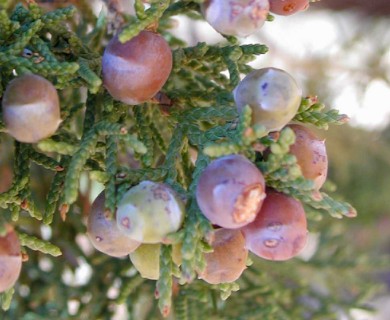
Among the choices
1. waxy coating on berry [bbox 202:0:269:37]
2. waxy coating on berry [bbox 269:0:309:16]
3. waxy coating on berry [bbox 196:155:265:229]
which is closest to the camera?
waxy coating on berry [bbox 196:155:265:229]

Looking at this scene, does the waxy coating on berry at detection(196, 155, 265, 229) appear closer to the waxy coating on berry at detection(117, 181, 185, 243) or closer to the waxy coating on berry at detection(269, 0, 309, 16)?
the waxy coating on berry at detection(117, 181, 185, 243)

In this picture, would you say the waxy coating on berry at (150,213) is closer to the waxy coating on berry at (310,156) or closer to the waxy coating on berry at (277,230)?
the waxy coating on berry at (277,230)

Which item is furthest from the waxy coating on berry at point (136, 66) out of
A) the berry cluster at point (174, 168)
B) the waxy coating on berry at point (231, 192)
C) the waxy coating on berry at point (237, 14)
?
the waxy coating on berry at point (231, 192)

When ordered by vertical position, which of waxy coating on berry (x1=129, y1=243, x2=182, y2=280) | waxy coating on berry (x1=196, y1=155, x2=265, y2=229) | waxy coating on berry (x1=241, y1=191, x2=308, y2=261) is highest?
waxy coating on berry (x1=196, y1=155, x2=265, y2=229)

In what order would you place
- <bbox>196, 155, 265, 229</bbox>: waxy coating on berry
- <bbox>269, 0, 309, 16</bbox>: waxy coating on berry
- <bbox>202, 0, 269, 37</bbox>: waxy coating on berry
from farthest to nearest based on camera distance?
<bbox>269, 0, 309, 16</bbox>: waxy coating on berry, <bbox>202, 0, 269, 37</bbox>: waxy coating on berry, <bbox>196, 155, 265, 229</bbox>: waxy coating on berry

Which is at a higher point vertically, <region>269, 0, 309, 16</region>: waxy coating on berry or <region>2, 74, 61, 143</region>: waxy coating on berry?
<region>269, 0, 309, 16</region>: waxy coating on berry

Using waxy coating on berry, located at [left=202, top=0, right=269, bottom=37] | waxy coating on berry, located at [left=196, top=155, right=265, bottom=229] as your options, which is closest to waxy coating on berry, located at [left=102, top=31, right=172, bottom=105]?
waxy coating on berry, located at [left=202, top=0, right=269, bottom=37]

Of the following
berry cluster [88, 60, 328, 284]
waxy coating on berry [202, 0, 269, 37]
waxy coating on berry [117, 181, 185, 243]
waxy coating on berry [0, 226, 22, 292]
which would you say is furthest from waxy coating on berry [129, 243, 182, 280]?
waxy coating on berry [202, 0, 269, 37]

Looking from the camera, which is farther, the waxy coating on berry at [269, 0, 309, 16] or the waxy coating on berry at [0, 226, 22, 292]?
the waxy coating on berry at [269, 0, 309, 16]
